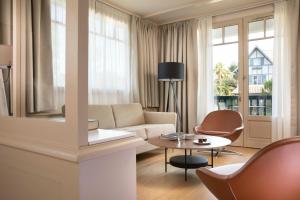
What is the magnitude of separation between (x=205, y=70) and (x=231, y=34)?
2.68 ft

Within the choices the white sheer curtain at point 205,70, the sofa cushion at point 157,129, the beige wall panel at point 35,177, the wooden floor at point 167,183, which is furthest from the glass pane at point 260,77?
the beige wall panel at point 35,177

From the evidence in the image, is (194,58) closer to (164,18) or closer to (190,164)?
(164,18)

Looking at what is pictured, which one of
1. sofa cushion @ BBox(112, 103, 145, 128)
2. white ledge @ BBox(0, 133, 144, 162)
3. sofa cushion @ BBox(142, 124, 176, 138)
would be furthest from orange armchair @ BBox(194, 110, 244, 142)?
white ledge @ BBox(0, 133, 144, 162)

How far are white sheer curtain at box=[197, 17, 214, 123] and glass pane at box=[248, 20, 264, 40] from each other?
712 millimetres

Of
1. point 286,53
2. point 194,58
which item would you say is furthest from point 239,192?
point 194,58

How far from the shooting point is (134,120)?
13.5ft

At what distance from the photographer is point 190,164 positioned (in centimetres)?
277

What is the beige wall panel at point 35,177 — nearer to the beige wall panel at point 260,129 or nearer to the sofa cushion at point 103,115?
the sofa cushion at point 103,115

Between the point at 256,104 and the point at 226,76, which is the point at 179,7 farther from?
the point at 256,104

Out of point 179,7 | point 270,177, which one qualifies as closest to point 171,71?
point 179,7

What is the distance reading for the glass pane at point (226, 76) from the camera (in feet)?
14.9

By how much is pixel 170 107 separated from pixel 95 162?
410cm

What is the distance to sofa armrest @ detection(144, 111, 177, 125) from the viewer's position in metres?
4.12

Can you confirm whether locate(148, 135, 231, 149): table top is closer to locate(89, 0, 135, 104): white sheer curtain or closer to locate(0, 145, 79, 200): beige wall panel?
locate(0, 145, 79, 200): beige wall panel
